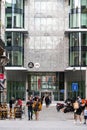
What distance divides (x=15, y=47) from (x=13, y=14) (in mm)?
5584

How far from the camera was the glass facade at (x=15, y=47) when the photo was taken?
89.4 m

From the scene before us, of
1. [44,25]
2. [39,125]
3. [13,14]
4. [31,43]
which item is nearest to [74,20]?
[44,25]

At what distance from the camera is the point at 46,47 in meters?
91.9

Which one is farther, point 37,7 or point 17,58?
point 37,7

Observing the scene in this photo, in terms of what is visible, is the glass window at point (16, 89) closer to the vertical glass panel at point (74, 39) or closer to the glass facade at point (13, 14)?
the glass facade at point (13, 14)

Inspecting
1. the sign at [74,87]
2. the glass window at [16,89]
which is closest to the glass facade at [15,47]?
the glass window at [16,89]

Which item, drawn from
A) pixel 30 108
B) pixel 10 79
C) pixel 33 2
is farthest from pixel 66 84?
pixel 30 108

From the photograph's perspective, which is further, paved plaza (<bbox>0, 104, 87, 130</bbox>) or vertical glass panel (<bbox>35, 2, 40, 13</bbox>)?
vertical glass panel (<bbox>35, 2, 40, 13</bbox>)

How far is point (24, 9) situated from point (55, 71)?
40.2 ft

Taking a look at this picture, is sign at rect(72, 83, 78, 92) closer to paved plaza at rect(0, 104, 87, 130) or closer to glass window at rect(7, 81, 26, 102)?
glass window at rect(7, 81, 26, 102)

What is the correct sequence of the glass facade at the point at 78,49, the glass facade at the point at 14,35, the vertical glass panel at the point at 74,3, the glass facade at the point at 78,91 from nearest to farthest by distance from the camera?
1. the glass facade at the point at 78,49
2. the glass facade at the point at 14,35
3. the vertical glass panel at the point at 74,3
4. the glass facade at the point at 78,91

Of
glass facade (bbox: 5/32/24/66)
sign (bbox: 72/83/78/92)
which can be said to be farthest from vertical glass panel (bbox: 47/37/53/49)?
sign (bbox: 72/83/78/92)

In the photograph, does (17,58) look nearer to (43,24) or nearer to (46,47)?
(46,47)

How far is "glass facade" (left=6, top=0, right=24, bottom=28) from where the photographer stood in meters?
89.9
